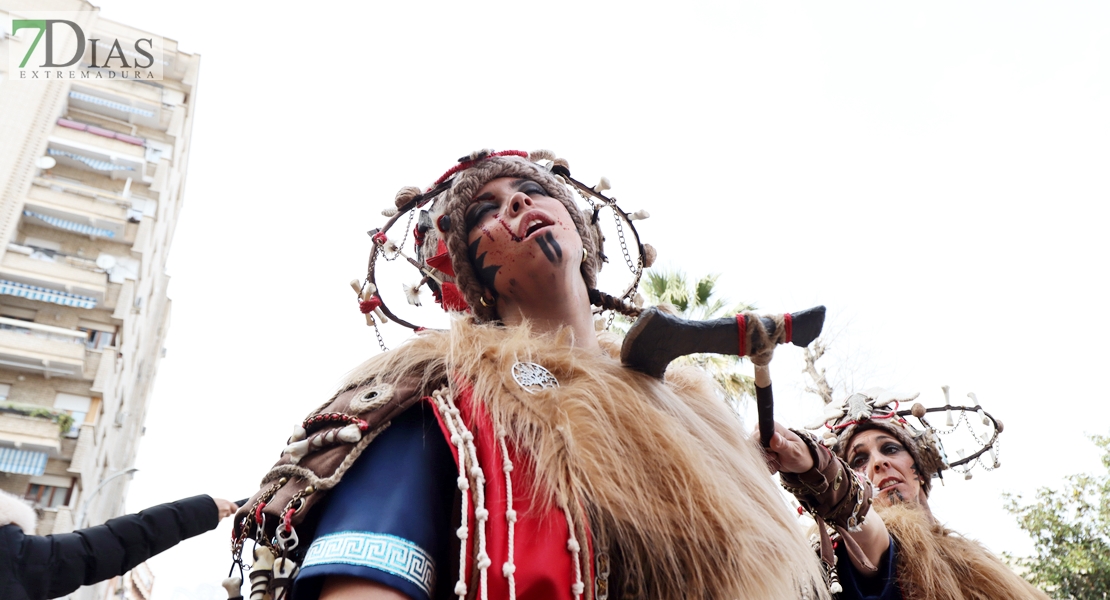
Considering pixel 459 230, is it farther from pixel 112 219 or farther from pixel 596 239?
pixel 112 219

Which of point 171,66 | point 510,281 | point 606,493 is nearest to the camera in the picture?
point 606,493

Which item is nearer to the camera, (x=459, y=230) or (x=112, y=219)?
(x=459, y=230)

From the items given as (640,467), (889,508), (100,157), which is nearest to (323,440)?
(640,467)

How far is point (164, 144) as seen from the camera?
27.3m

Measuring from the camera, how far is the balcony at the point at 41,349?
20.1 meters

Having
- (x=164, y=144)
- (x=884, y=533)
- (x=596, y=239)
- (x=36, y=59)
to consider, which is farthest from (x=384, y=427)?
(x=36, y=59)

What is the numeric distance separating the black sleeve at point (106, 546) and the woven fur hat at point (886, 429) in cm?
290

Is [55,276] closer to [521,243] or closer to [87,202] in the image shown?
[87,202]

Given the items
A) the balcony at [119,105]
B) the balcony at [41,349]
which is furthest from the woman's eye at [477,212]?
the balcony at [119,105]

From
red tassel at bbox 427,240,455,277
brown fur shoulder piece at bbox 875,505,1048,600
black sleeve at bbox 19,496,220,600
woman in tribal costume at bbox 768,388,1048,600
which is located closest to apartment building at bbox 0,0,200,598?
black sleeve at bbox 19,496,220,600

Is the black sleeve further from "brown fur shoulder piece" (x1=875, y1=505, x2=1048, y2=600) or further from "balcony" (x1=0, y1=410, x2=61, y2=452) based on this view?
"balcony" (x1=0, y1=410, x2=61, y2=452)

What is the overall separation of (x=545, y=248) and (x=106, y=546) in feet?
5.70

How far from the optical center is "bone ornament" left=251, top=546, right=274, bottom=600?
1.29m

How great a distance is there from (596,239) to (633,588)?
4.68ft
